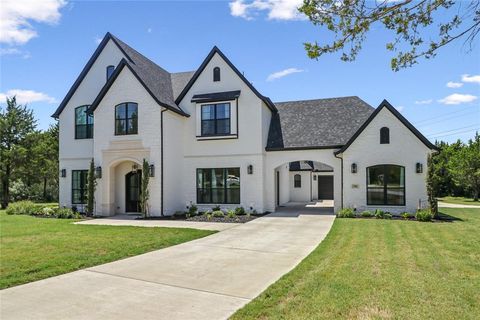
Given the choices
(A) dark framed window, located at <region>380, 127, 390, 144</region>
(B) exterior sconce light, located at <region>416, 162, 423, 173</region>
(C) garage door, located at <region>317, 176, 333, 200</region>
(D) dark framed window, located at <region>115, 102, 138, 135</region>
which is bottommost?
(C) garage door, located at <region>317, 176, 333, 200</region>

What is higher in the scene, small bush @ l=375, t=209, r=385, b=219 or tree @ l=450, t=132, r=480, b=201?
tree @ l=450, t=132, r=480, b=201

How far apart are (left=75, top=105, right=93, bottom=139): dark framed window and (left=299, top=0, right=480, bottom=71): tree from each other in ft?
62.0

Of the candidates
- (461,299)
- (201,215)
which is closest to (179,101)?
(201,215)

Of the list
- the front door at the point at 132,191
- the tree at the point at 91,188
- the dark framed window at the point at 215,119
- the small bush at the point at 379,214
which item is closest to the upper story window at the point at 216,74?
the dark framed window at the point at 215,119

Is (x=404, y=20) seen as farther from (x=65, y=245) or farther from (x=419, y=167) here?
(x=419, y=167)

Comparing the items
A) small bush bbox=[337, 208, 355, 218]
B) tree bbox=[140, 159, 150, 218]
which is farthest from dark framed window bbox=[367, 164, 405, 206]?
tree bbox=[140, 159, 150, 218]

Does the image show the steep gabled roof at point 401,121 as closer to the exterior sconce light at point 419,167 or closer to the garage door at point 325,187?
the exterior sconce light at point 419,167

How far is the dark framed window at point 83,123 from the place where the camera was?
21.8 meters

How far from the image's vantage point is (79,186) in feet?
71.2

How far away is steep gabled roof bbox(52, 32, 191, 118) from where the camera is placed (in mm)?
19484

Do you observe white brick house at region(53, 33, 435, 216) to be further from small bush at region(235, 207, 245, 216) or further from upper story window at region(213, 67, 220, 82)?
small bush at region(235, 207, 245, 216)

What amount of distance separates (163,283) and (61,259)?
3.39m

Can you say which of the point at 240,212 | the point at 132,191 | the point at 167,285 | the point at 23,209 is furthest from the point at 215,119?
the point at 167,285

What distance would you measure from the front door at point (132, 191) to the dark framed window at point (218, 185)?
12.1ft
